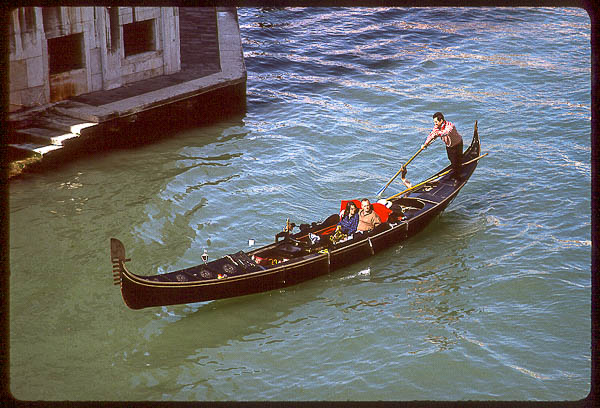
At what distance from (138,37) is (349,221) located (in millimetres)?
8764

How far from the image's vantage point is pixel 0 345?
4711 mm

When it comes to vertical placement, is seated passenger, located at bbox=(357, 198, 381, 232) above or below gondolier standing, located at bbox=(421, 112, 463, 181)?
below

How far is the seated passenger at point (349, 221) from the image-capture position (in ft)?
35.1

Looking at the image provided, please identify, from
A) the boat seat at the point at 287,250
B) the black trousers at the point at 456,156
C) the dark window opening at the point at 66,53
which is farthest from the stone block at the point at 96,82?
the black trousers at the point at 456,156

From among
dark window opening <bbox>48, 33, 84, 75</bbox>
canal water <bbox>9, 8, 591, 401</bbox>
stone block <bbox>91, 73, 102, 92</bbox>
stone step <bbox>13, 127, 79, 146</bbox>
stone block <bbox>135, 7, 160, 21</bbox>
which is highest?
stone block <bbox>135, 7, 160, 21</bbox>

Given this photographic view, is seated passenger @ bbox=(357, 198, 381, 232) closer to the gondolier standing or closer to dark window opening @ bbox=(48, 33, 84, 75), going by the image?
the gondolier standing

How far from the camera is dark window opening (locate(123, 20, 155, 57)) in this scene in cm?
1652

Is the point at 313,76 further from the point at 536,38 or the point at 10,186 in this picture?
the point at 10,186

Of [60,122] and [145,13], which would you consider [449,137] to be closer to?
[60,122]

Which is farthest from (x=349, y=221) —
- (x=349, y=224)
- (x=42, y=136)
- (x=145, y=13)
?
(x=145, y=13)

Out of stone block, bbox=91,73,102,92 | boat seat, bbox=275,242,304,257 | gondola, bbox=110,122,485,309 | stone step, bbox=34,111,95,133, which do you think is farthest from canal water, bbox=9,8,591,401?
stone block, bbox=91,73,102,92

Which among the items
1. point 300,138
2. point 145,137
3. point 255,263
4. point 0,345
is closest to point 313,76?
point 300,138

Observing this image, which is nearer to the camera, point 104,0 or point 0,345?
point 104,0

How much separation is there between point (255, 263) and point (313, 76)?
11.9m
